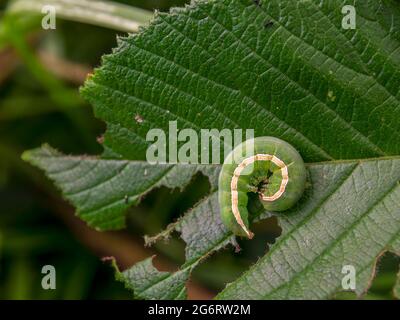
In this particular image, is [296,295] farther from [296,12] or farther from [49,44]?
[49,44]

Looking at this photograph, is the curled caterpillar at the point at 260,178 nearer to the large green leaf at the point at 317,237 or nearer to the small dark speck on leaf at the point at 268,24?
the large green leaf at the point at 317,237

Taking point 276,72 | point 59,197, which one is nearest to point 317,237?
point 276,72

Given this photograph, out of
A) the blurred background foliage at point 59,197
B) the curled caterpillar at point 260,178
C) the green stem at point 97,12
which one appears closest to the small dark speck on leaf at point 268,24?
the curled caterpillar at point 260,178

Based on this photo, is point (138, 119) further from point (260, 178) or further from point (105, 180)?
point (260, 178)

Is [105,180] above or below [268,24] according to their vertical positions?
below

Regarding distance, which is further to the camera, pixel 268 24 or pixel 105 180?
pixel 105 180

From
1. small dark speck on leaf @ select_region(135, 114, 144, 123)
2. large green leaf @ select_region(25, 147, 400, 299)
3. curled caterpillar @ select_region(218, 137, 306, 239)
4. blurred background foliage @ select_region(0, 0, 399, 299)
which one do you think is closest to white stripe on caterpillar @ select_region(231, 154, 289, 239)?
curled caterpillar @ select_region(218, 137, 306, 239)

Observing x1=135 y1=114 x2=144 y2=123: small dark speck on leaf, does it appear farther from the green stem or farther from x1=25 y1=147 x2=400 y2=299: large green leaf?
the green stem

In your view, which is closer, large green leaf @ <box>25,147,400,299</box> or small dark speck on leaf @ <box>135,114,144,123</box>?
large green leaf @ <box>25,147,400,299</box>
